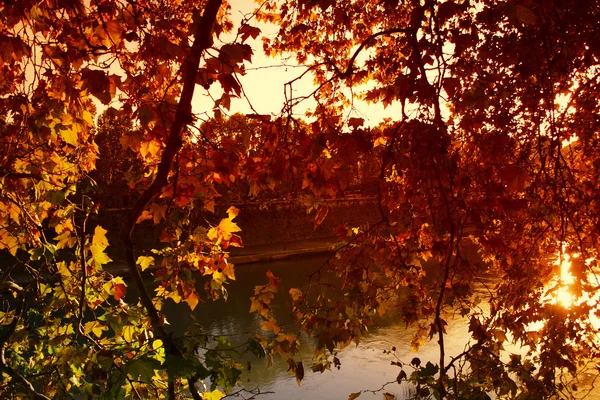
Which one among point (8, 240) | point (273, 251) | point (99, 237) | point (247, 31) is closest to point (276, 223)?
point (273, 251)

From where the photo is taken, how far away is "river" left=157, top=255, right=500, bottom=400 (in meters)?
7.09

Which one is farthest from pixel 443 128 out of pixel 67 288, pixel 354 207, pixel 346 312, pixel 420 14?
pixel 354 207

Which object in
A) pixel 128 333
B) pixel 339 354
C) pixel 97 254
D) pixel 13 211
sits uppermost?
pixel 13 211

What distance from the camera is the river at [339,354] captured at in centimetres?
709

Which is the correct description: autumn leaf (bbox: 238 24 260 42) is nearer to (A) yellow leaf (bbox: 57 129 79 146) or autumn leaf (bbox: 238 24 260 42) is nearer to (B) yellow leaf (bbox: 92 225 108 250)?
(A) yellow leaf (bbox: 57 129 79 146)

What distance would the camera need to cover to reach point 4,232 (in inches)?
96.0

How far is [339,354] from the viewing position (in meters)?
8.44

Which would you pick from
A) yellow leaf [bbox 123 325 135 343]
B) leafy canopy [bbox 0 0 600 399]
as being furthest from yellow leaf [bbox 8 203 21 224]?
yellow leaf [bbox 123 325 135 343]

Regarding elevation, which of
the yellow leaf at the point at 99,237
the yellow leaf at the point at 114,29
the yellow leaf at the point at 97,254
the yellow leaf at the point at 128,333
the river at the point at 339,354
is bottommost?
the river at the point at 339,354

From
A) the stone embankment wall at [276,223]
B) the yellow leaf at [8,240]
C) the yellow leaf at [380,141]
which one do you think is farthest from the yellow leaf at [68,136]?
the stone embankment wall at [276,223]

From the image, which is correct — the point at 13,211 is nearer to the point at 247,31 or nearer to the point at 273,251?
the point at 247,31

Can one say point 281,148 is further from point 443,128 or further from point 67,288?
point 67,288

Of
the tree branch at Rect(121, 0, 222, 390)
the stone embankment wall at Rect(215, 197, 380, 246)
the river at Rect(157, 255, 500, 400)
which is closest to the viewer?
the tree branch at Rect(121, 0, 222, 390)

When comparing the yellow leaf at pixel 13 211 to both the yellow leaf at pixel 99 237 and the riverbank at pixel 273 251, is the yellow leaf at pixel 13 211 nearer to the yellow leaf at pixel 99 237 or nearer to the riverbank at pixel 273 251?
the yellow leaf at pixel 99 237
